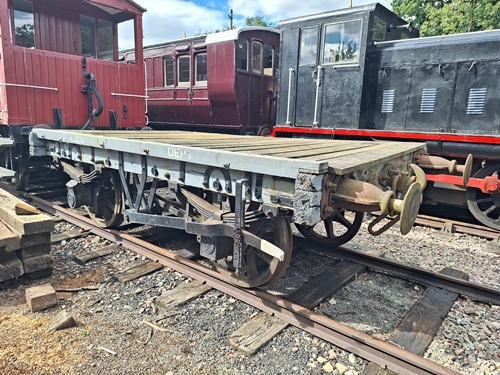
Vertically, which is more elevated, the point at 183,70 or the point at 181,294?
the point at 183,70

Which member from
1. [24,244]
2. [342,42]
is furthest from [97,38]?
[24,244]

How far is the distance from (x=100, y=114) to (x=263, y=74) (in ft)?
16.2

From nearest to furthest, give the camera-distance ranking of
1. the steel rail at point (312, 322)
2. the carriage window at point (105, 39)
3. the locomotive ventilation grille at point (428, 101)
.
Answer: the steel rail at point (312, 322)
the locomotive ventilation grille at point (428, 101)
the carriage window at point (105, 39)

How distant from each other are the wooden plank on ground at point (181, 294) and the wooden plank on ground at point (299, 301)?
0.63 metres

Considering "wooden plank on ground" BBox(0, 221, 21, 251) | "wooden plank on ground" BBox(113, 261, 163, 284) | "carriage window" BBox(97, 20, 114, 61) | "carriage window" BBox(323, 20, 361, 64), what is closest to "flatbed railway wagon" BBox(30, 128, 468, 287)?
"wooden plank on ground" BBox(113, 261, 163, 284)

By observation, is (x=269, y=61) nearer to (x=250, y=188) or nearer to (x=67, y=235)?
(x=67, y=235)

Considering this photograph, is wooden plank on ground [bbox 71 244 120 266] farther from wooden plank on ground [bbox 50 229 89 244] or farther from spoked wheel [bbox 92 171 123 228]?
wooden plank on ground [bbox 50 229 89 244]

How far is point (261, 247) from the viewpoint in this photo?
9.45ft

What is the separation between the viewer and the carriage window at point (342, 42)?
6.72 m

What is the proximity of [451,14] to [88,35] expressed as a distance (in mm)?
15262

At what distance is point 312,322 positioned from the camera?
9.61ft

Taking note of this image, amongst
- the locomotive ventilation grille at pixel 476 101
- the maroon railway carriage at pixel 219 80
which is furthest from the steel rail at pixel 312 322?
the maroon railway carriage at pixel 219 80

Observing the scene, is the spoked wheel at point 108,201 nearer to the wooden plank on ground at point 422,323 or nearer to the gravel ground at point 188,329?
the gravel ground at point 188,329

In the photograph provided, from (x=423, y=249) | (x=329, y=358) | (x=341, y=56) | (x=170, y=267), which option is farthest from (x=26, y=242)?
(x=341, y=56)
